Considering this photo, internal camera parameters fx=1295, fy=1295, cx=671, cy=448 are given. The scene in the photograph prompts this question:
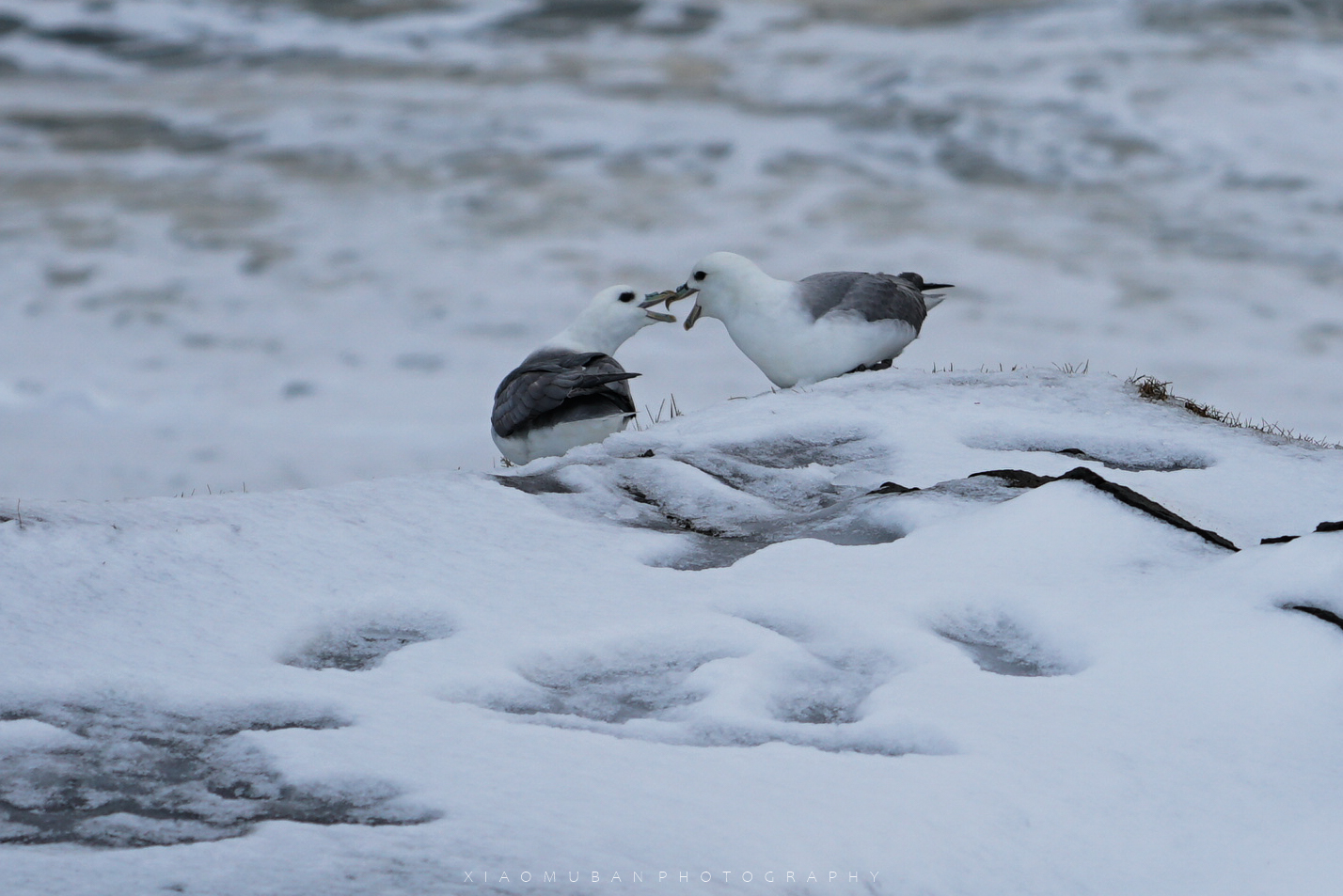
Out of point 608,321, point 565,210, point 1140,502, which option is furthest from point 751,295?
point 565,210

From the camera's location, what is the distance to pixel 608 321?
8.51 m

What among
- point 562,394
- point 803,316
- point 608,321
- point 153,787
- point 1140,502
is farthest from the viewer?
point 608,321

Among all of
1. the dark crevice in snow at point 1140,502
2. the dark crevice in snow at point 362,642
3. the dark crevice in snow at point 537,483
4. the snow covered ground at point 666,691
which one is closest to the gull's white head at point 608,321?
the dark crevice in snow at point 537,483

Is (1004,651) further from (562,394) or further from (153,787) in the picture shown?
(562,394)

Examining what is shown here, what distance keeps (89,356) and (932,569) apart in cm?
2849

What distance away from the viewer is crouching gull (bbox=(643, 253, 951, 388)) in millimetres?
7934

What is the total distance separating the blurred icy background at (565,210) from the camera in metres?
27.3

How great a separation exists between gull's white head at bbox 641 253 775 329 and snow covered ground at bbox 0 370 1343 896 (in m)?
2.43

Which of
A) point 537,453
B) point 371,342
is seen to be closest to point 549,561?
point 537,453

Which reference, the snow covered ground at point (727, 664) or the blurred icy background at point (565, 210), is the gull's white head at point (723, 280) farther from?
the blurred icy background at point (565, 210)

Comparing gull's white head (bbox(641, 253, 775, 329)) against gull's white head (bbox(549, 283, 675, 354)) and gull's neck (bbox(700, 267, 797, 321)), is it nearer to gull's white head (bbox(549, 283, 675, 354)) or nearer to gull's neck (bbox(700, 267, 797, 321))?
gull's neck (bbox(700, 267, 797, 321))

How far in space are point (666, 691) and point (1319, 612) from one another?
2.06m

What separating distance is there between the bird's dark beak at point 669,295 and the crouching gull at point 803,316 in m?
0.02

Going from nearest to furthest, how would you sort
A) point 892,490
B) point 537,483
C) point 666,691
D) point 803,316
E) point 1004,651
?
point 666,691 → point 1004,651 → point 892,490 → point 537,483 → point 803,316
